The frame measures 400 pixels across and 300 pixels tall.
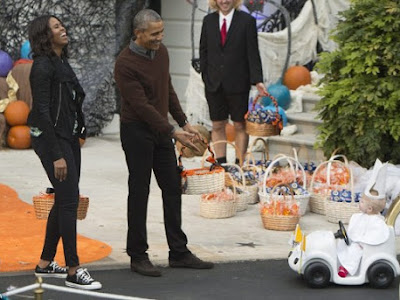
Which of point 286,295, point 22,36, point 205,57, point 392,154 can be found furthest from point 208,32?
point 286,295

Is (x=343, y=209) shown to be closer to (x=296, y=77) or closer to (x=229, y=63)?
(x=229, y=63)

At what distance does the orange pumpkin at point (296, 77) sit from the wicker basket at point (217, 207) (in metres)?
4.72

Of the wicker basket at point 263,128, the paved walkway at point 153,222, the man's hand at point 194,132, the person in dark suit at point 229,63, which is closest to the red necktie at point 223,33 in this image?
the person in dark suit at point 229,63

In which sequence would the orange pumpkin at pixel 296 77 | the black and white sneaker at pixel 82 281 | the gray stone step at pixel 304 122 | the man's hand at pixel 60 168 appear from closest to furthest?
the man's hand at pixel 60 168 < the black and white sneaker at pixel 82 281 < the gray stone step at pixel 304 122 < the orange pumpkin at pixel 296 77

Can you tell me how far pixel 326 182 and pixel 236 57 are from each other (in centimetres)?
181

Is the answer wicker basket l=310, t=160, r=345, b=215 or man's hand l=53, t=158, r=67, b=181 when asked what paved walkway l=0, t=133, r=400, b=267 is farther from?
man's hand l=53, t=158, r=67, b=181

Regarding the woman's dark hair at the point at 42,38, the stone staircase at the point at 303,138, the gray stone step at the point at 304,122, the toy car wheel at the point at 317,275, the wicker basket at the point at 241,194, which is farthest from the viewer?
the gray stone step at the point at 304,122

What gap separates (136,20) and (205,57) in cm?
403

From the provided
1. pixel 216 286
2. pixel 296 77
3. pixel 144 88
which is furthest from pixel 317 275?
pixel 296 77

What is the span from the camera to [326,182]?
10.2 m

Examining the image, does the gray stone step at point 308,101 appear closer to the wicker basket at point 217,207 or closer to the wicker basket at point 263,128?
the wicker basket at point 263,128

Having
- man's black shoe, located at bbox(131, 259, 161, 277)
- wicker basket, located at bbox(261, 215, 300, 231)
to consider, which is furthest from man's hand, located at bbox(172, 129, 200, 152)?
wicker basket, located at bbox(261, 215, 300, 231)

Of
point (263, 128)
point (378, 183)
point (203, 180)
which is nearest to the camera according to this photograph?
point (378, 183)

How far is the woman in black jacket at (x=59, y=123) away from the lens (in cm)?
707
